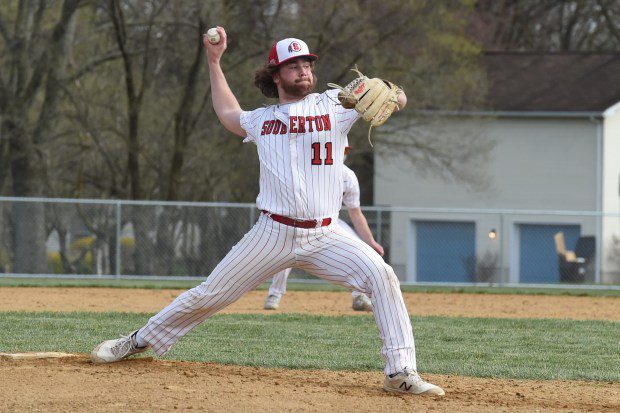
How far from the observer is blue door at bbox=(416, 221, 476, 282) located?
26344mm

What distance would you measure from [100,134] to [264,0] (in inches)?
197

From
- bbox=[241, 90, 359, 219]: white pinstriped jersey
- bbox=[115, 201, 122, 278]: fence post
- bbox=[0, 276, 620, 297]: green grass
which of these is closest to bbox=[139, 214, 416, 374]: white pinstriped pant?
bbox=[241, 90, 359, 219]: white pinstriped jersey

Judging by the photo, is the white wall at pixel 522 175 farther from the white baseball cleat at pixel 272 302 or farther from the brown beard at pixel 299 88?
the brown beard at pixel 299 88

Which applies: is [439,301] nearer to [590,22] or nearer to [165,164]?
[165,164]

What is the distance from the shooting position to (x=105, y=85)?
27.5 meters

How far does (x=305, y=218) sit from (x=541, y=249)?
23.2 m

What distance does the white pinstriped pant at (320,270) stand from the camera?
6305mm

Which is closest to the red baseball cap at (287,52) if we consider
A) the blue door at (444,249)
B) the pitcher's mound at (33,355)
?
the pitcher's mound at (33,355)

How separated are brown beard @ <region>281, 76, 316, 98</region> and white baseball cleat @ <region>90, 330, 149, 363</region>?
1.79 meters

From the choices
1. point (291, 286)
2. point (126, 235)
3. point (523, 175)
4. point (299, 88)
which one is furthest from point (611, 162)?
point (299, 88)

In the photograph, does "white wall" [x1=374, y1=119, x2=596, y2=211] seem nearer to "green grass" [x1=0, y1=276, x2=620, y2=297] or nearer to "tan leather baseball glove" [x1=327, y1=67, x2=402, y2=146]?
"green grass" [x1=0, y1=276, x2=620, y2=297]

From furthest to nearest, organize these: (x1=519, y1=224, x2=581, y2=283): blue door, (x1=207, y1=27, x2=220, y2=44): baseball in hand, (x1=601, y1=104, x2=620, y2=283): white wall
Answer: (x1=601, y1=104, x2=620, y2=283): white wall, (x1=519, y1=224, x2=581, y2=283): blue door, (x1=207, y1=27, x2=220, y2=44): baseball in hand

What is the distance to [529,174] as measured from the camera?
31.6 meters

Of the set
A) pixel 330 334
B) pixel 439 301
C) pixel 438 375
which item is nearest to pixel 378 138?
pixel 439 301
